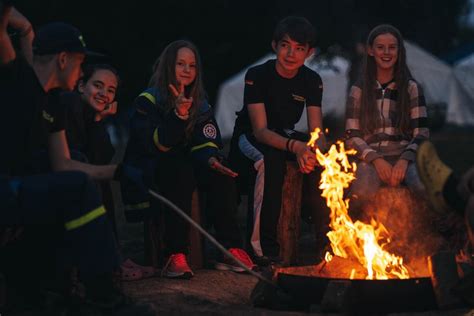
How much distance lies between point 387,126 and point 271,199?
103 centimetres

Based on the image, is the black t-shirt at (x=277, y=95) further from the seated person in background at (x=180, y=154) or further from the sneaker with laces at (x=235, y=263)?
the sneaker with laces at (x=235, y=263)

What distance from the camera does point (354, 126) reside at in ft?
22.4

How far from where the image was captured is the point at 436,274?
17.0 ft

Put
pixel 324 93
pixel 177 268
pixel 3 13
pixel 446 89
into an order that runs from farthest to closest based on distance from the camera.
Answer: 1. pixel 446 89
2. pixel 324 93
3. pixel 177 268
4. pixel 3 13

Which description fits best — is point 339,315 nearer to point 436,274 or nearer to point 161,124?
point 436,274

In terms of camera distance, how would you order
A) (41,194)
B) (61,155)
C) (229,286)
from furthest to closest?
1. (229,286)
2. (61,155)
3. (41,194)

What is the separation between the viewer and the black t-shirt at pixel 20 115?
4.71 meters

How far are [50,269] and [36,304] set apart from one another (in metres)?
0.20

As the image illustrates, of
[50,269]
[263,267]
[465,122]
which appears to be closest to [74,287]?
[50,269]

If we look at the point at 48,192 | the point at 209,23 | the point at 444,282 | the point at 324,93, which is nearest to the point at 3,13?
the point at 48,192

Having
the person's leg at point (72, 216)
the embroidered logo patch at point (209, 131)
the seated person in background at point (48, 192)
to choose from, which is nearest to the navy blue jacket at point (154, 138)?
the embroidered logo patch at point (209, 131)

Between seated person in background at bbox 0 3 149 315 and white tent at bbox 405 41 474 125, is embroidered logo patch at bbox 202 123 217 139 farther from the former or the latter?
white tent at bbox 405 41 474 125

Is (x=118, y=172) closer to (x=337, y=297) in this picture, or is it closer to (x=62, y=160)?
(x=62, y=160)

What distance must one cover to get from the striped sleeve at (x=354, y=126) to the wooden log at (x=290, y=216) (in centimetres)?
46
